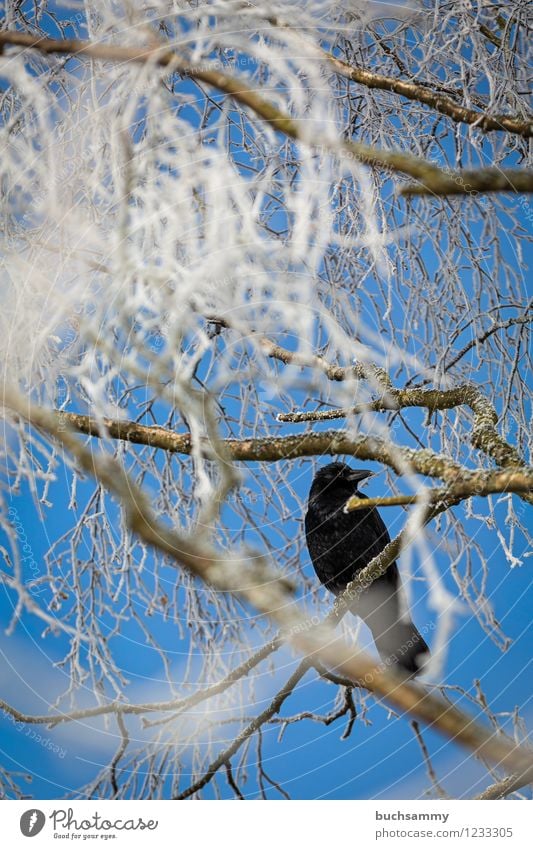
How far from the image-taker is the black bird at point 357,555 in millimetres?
803

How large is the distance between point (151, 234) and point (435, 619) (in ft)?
1.80

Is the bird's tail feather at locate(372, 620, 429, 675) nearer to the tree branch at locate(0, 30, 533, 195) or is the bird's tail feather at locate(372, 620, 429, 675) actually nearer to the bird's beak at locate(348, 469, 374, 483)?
the bird's beak at locate(348, 469, 374, 483)

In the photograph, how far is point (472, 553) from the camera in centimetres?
82

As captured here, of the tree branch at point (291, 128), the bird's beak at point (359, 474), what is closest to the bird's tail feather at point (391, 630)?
the bird's beak at point (359, 474)

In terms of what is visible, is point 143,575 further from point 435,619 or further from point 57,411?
point 435,619

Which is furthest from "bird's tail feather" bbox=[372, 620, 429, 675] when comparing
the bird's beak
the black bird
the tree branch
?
the tree branch

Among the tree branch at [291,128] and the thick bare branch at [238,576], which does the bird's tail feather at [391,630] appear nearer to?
the thick bare branch at [238,576]

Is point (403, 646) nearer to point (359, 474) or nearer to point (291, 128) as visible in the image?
point (359, 474)

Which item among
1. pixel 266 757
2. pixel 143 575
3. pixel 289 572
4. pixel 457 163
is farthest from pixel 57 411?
pixel 457 163

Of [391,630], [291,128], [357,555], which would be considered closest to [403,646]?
[391,630]

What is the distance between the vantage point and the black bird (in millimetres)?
803

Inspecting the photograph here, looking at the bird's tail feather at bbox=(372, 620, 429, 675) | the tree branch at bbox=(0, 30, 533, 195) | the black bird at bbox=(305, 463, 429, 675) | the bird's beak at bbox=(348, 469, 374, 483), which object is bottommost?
the bird's tail feather at bbox=(372, 620, 429, 675)

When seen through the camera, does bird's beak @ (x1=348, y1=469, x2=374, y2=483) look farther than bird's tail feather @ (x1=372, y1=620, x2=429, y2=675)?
Yes

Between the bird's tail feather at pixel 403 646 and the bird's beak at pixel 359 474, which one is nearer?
the bird's tail feather at pixel 403 646
